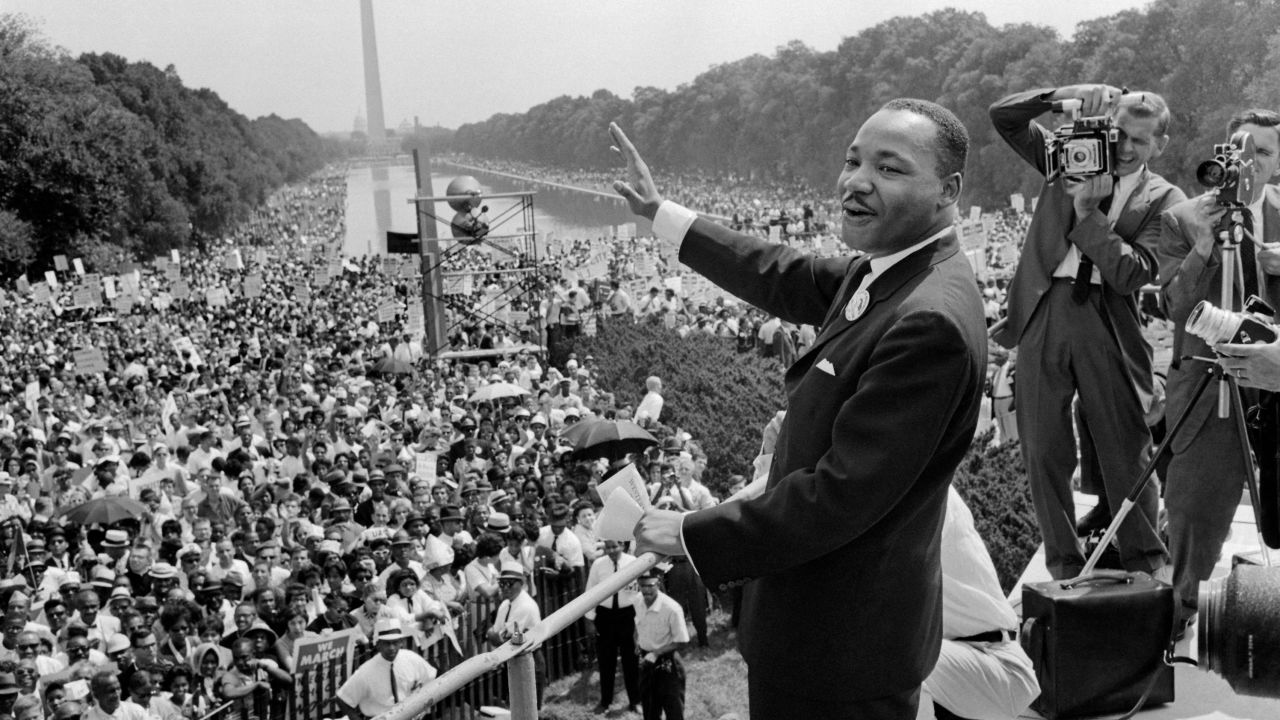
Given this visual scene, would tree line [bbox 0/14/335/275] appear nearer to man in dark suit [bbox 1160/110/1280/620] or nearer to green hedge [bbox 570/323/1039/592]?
green hedge [bbox 570/323/1039/592]

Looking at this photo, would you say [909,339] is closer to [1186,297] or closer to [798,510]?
[798,510]

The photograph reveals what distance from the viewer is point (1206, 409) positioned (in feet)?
14.4

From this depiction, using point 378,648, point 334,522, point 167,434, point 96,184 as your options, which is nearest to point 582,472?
point 334,522

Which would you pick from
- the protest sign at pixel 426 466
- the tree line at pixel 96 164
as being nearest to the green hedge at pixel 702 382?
the protest sign at pixel 426 466

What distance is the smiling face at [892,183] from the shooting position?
108 inches

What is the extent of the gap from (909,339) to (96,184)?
53608mm

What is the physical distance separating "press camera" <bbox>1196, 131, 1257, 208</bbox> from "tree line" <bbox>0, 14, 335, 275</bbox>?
46.8 metres

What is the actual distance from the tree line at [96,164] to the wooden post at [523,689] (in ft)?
154

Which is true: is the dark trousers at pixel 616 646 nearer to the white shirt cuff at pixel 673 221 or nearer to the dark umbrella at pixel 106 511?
the dark umbrella at pixel 106 511

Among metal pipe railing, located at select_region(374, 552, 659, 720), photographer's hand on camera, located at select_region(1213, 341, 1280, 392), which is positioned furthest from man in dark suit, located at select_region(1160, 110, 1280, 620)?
metal pipe railing, located at select_region(374, 552, 659, 720)

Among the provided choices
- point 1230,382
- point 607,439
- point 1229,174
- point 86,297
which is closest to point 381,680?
point 1230,382

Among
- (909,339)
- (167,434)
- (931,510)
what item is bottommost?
(167,434)

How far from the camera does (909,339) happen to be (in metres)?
2.59

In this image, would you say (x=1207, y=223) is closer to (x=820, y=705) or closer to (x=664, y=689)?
(x=820, y=705)
